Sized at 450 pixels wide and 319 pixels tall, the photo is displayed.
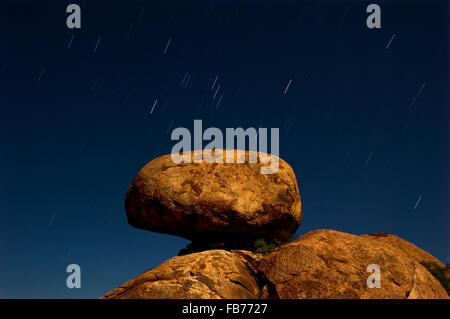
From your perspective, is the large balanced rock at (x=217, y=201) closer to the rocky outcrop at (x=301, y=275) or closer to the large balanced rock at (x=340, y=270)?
the rocky outcrop at (x=301, y=275)

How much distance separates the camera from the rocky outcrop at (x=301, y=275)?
10.6 m

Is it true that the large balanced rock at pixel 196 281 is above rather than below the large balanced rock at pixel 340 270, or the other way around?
below

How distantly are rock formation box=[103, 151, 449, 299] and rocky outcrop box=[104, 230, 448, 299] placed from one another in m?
0.03

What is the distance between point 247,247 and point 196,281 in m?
4.71

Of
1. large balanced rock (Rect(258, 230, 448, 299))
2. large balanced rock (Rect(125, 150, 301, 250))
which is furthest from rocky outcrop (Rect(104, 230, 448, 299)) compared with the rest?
large balanced rock (Rect(125, 150, 301, 250))

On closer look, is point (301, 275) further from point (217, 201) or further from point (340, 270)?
point (217, 201)

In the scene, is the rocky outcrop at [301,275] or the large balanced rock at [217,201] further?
the large balanced rock at [217,201]

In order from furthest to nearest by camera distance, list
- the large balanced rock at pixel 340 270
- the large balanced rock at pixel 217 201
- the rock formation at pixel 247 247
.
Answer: the large balanced rock at pixel 217 201 → the rock formation at pixel 247 247 → the large balanced rock at pixel 340 270

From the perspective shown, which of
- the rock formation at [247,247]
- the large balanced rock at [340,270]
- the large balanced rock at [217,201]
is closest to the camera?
the large balanced rock at [340,270]

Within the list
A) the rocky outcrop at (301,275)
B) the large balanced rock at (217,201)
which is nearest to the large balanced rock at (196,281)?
the rocky outcrop at (301,275)

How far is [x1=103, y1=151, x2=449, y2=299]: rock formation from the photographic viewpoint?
425 inches

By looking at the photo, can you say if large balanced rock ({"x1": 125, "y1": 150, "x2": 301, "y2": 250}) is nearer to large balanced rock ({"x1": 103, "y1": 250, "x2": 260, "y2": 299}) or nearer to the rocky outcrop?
large balanced rock ({"x1": 103, "y1": 250, "x2": 260, "y2": 299})
